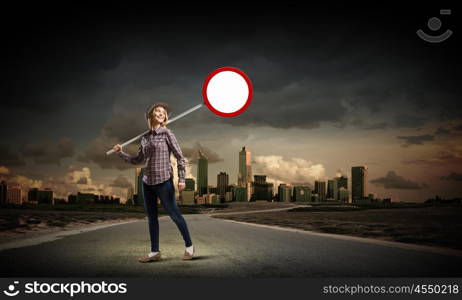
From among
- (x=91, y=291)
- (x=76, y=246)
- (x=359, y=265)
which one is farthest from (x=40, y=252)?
(x=359, y=265)

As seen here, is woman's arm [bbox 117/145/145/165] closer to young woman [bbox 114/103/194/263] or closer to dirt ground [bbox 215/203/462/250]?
young woman [bbox 114/103/194/263]

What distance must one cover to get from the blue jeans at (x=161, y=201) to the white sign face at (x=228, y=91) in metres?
1.49

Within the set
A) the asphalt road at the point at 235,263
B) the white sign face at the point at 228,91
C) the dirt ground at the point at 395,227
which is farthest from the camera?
the dirt ground at the point at 395,227

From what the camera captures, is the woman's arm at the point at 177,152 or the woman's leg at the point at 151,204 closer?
the woman's arm at the point at 177,152

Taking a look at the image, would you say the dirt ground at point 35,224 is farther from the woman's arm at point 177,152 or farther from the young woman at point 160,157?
the woman's arm at point 177,152

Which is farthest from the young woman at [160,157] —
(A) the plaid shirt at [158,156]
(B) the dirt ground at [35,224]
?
(B) the dirt ground at [35,224]

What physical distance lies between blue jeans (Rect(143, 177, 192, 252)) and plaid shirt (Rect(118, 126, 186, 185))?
117mm

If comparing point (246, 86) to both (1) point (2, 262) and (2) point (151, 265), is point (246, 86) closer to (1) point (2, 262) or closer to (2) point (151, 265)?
(2) point (151, 265)

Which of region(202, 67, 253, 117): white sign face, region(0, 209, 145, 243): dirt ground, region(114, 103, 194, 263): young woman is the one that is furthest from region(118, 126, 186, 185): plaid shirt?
region(0, 209, 145, 243): dirt ground

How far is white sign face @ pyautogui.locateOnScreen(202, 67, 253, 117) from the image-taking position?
4172 millimetres

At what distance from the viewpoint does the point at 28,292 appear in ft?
13.9

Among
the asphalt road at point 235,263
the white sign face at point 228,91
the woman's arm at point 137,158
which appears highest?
the white sign face at point 228,91

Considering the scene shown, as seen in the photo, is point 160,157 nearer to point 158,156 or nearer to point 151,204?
point 158,156

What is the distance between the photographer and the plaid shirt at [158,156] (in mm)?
5008
